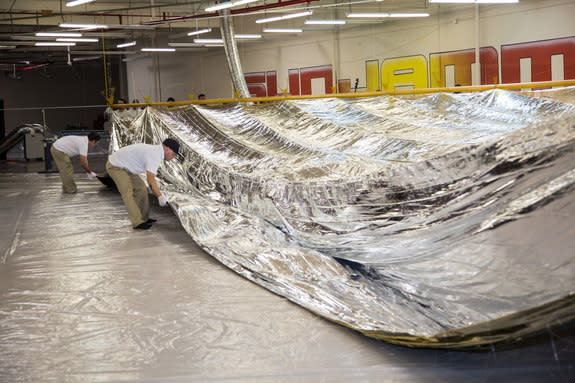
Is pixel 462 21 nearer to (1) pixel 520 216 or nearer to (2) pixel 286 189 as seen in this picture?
(2) pixel 286 189

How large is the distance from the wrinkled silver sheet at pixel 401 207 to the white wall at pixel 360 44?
5.61 meters

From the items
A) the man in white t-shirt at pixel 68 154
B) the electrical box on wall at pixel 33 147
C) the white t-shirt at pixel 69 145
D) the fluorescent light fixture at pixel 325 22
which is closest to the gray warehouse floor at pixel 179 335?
the man in white t-shirt at pixel 68 154

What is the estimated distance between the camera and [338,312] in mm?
3402

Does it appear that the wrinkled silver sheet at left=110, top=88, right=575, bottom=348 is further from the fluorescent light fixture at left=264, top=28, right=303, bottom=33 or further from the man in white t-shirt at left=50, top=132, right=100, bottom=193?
the fluorescent light fixture at left=264, top=28, right=303, bottom=33

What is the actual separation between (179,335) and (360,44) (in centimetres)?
1117

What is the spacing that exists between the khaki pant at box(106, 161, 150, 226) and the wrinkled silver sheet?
0.94 ft

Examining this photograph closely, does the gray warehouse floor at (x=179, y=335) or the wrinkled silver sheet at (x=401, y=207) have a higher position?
the wrinkled silver sheet at (x=401, y=207)

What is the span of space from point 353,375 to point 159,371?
85cm

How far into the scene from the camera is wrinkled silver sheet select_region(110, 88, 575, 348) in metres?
2.62

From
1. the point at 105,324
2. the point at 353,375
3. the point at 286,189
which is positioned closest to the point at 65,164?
the point at 286,189

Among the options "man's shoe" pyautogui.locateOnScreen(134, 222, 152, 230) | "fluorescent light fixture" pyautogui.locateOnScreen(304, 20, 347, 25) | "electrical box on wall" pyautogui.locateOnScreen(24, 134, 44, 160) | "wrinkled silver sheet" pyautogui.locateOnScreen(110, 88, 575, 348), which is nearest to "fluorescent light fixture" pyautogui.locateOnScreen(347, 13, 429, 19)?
"fluorescent light fixture" pyautogui.locateOnScreen(304, 20, 347, 25)

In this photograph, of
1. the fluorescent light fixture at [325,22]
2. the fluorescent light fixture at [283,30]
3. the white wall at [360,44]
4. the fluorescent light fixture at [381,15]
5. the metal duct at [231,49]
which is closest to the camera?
the white wall at [360,44]

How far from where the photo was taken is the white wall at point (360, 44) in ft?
34.8

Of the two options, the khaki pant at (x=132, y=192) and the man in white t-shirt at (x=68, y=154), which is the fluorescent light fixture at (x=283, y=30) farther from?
the khaki pant at (x=132, y=192)
